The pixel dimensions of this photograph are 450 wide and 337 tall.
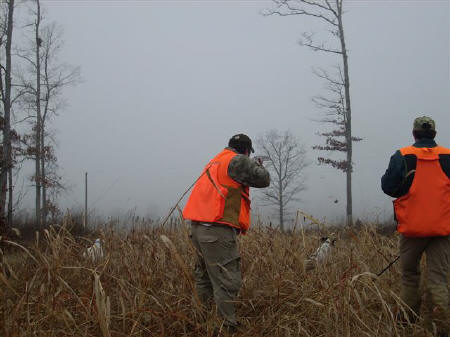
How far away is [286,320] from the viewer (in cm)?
339

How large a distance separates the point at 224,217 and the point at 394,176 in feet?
5.63

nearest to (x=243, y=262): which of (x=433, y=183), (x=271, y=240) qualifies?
(x=271, y=240)

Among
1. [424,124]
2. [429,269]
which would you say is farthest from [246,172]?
[429,269]

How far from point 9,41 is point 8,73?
1.42 meters

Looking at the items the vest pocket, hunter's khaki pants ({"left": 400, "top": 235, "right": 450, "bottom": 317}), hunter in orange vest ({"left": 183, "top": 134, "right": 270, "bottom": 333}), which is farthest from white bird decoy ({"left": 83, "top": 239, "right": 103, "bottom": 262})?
hunter's khaki pants ({"left": 400, "top": 235, "right": 450, "bottom": 317})

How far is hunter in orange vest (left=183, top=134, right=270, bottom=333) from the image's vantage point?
3.78 m

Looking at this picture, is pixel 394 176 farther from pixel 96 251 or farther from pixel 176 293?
pixel 96 251

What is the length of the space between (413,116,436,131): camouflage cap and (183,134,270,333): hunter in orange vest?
1678 millimetres

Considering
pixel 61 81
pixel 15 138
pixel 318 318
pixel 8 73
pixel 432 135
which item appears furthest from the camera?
pixel 61 81

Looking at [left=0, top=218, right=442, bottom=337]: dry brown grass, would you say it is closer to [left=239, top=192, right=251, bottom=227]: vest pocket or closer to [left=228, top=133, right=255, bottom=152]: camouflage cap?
[left=239, top=192, right=251, bottom=227]: vest pocket

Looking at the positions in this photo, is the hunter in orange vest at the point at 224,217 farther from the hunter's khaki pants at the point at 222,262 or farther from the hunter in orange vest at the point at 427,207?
the hunter in orange vest at the point at 427,207

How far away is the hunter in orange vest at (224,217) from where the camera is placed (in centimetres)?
378

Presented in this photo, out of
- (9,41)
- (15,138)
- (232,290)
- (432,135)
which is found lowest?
(232,290)

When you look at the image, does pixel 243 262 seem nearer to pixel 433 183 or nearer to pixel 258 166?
pixel 258 166
